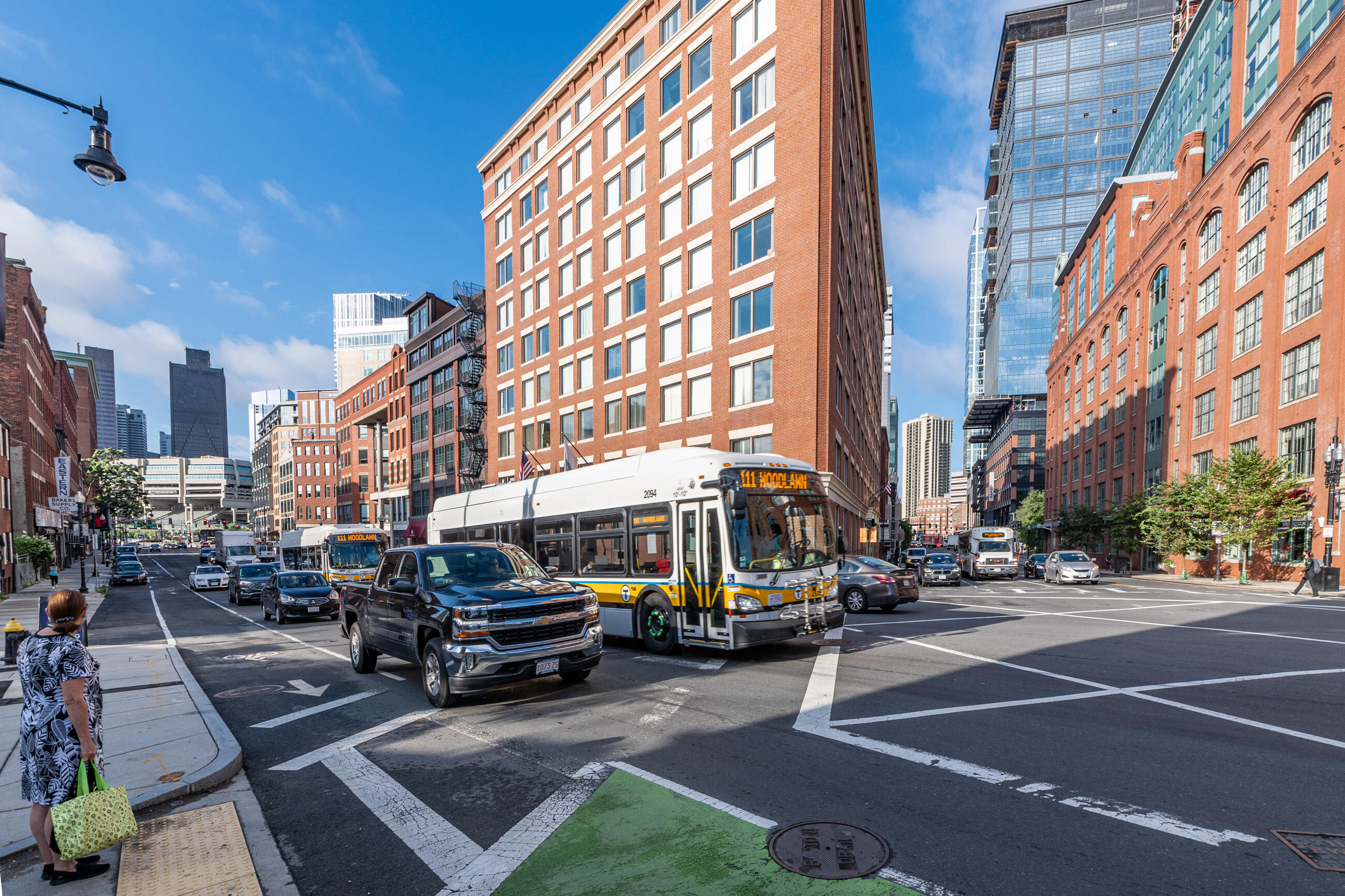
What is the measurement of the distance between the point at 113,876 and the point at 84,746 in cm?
86

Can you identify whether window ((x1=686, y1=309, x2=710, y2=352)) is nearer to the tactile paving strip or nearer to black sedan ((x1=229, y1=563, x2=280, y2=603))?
black sedan ((x1=229, y1=563, x2=280, y2=603))

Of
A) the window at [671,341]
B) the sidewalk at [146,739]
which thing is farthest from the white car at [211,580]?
the sidewalk at [146,739]

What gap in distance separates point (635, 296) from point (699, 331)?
5.39 m

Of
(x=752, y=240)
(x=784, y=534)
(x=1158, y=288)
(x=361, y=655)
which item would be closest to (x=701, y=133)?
(x=752, y=240)

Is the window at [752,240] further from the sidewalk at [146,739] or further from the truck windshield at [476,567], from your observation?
the sidewalk at [146,739]

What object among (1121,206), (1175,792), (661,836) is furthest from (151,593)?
(1121,206)

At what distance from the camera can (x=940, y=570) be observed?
101 feet

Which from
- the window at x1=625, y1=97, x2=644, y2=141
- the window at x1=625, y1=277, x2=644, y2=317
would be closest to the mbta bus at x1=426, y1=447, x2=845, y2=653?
the window at x1=625, y1=277, x2=644, y2=317

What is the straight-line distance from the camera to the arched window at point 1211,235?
136 feet

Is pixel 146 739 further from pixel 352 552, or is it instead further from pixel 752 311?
pixel 752 311

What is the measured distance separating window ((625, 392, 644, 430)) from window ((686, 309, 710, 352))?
4045 mm

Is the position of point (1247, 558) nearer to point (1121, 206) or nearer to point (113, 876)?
point (1121, 206)

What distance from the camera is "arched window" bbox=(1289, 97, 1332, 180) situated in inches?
1262

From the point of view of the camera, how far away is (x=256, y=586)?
26391mm
